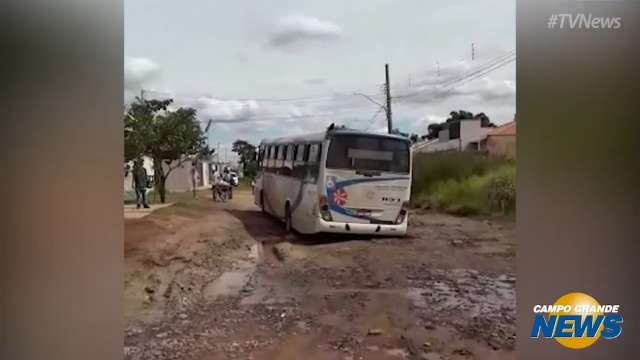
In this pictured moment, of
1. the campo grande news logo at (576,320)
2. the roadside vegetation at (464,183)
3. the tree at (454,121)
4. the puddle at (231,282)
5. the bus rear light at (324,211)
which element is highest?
the tree at (454,121)

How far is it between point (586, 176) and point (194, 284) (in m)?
1.75

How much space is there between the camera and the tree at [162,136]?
7.48ft

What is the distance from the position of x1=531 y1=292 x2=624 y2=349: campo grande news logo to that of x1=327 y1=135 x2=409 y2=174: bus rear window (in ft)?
2.88

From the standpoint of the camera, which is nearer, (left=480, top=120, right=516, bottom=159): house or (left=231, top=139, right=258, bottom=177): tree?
(left=480, top=120, right=516, bottom=159): house

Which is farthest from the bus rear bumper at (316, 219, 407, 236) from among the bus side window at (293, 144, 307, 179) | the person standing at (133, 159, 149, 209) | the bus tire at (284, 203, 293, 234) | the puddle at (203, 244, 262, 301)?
the person standing at (133, 159, 149, 209)

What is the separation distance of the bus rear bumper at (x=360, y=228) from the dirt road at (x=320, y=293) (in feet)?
0.12

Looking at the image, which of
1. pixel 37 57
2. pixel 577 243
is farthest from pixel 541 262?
pixel 37 57

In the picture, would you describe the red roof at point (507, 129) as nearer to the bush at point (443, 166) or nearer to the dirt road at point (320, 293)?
the bush at point (443, 166)

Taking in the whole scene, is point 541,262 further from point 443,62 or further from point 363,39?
point 363,39

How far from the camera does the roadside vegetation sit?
2297 mm

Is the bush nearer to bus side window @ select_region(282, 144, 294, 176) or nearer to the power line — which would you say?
the power line

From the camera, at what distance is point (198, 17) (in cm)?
227

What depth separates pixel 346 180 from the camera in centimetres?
234

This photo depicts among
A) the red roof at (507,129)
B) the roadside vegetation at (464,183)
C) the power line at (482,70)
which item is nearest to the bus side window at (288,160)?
the roadside vegetation at (464,183)
